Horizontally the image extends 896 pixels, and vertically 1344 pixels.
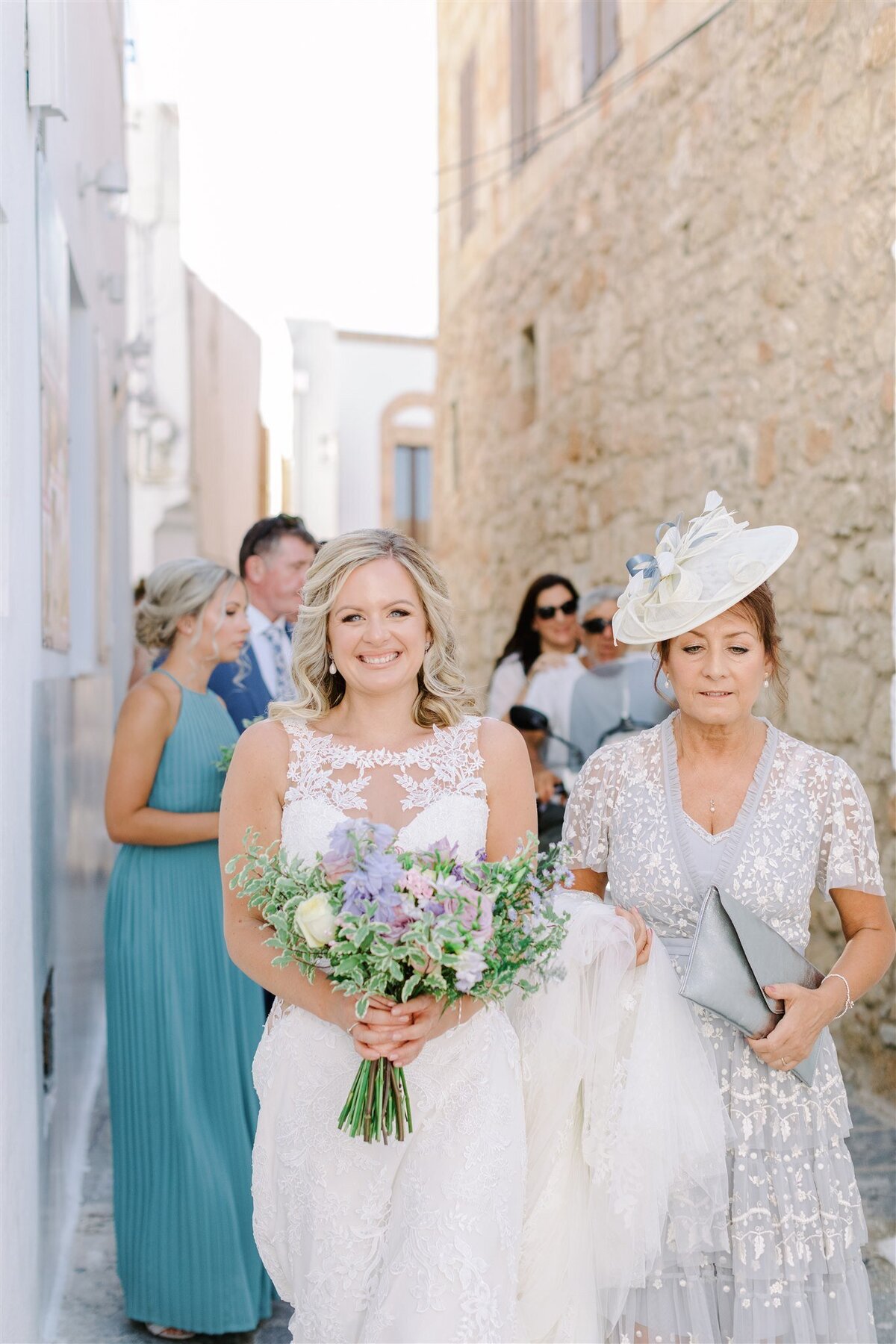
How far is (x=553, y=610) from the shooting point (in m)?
6.18

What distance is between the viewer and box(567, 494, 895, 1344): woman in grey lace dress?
99.1 inches

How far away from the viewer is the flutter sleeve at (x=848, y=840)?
105 inches

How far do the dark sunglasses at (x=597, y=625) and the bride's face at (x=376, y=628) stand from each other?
11.4ft

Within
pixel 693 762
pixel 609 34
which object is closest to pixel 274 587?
pixel 693 762

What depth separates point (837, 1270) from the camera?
2.52 m

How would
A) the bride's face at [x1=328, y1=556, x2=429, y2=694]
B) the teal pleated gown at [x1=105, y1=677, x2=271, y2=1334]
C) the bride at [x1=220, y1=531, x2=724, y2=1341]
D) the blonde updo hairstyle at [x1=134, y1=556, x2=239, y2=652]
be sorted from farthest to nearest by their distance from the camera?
1. the blonde updo hairstyle at [x1=134, y1=556, x2=239, y2=652]
2. the teal pleated gown at [x1=105, y1=677, x2=271, y2=1334]
3. the bride's face at [x1=328, y1=556, x2=429, y2=694]
4. the bride at [x1=220, y1=531, x2=724, y2=1341]

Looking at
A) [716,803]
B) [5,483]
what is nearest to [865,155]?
[716,803]

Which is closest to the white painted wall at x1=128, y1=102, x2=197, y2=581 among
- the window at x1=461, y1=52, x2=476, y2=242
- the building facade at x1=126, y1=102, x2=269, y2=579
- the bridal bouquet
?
the building facade at x1=126, y1=102, x2=269, y2=579

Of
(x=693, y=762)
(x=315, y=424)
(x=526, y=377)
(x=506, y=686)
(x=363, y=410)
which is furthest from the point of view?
(x=363, y=410)

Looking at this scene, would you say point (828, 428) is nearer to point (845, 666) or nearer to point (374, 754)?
point (845, 666)

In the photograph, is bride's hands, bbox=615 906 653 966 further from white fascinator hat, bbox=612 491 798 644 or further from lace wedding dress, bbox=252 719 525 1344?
white fascinator hat, bbox=612 491 798 644

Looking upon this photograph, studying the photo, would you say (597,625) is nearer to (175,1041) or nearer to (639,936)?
(175,1041)

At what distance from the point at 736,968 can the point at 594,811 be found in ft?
1.64

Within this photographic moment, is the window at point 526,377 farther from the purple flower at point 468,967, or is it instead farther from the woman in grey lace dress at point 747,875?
the purple flower at point 468,967
